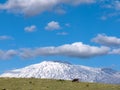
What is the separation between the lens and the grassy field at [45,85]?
141ft

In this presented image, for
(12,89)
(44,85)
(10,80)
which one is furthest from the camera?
(10,80)

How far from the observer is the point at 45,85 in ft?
146

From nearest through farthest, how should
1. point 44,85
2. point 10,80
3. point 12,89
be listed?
point 12,89 < point 44,85 < point 10,80

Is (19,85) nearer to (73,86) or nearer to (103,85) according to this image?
(73,86)

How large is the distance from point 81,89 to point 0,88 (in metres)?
8.35

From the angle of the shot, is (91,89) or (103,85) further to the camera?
(103,85)

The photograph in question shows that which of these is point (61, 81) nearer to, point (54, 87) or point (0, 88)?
point (54, 87)

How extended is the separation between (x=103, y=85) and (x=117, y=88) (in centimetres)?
234

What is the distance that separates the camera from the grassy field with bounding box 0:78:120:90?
4303cm

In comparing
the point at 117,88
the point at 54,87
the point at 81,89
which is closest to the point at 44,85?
the point at 54,87

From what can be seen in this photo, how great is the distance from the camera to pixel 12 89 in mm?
41750

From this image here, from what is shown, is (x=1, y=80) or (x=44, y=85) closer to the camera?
(x=44, y=85)

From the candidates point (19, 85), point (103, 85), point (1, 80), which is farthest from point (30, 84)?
point (103, 85)

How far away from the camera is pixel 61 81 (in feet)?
157
